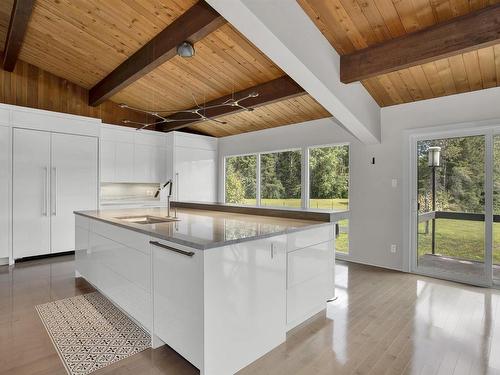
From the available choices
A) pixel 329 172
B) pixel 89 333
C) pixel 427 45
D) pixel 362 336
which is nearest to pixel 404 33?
pixel 427 45

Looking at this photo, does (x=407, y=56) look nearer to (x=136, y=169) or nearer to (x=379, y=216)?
(x=379, y=216)

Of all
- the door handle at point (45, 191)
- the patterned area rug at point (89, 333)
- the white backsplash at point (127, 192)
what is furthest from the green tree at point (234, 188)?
the patterned area rug at point (89, 333)

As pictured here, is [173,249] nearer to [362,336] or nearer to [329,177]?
[362,336]

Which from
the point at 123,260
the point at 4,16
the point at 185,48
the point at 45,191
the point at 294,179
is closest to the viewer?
the point at 123,260

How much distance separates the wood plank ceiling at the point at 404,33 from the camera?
2572 millimetres

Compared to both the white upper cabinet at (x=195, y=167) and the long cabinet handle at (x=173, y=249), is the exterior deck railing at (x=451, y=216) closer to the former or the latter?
the long cabinet handle at (x=173, y=249)

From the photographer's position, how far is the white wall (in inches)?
149

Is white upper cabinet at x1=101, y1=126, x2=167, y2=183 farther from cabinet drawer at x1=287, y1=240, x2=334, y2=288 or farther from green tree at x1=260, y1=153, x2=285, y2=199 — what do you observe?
cabinet drawer at x1=287, y1=240, x2=334, y2=288

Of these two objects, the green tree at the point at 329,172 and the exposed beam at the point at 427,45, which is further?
the green tree at the point at 329,172

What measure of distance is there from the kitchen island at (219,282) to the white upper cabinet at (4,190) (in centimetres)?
280

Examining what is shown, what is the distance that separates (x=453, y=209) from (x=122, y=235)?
4106 millimetres

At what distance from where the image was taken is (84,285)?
11.4 feet

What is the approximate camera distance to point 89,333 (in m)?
2.33

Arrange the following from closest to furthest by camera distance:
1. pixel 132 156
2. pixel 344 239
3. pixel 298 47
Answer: pixel 298 47, pixel 344 239, pixel 132 156
